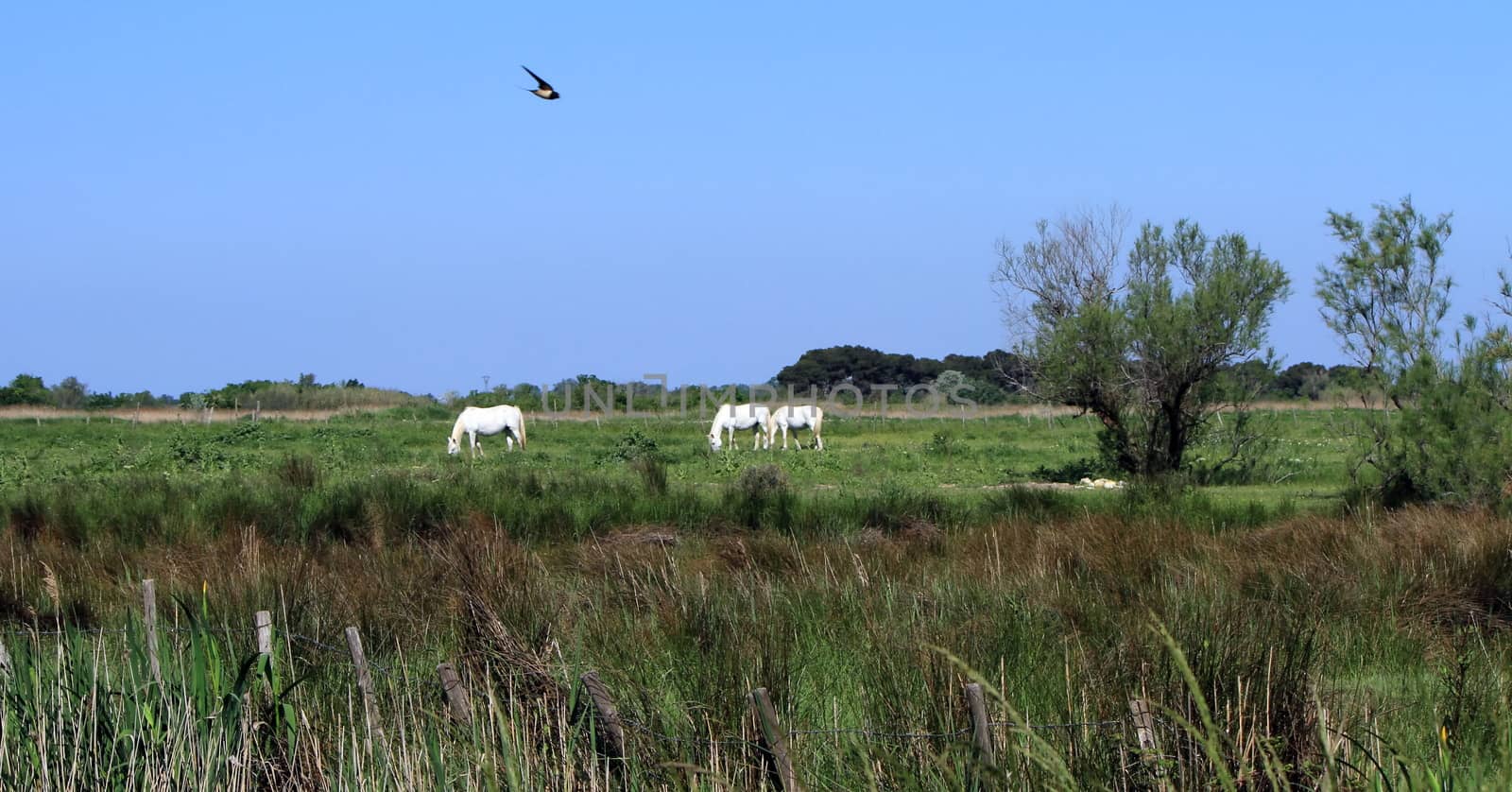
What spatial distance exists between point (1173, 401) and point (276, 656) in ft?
71.8

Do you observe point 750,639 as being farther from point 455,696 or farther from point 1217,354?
point 1217,354

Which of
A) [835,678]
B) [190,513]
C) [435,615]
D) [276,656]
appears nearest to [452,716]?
[276,656]

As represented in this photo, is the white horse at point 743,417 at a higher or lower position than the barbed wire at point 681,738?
higher

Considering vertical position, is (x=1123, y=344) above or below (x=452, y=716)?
above

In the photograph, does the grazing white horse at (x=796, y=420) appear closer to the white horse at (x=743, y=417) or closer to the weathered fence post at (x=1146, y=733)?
the white horse at (x=743, y=417)

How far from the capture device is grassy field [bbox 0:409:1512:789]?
535 centimetres

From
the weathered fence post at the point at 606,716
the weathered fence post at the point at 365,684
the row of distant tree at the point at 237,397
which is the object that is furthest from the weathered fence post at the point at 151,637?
the row of distant tree at the point at 237,397

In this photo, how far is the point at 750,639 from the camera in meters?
6.60

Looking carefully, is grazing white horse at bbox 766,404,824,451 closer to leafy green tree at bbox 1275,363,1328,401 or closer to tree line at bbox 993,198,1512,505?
tree line at bbox 993,198,1512,505

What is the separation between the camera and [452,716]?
20.1 feet

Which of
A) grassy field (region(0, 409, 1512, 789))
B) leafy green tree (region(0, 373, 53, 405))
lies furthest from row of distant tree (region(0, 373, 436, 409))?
grassy field (region(0, 409, 1512, 789))

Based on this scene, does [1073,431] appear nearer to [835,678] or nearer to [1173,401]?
[1173,401]

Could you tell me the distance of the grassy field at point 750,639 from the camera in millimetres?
5348

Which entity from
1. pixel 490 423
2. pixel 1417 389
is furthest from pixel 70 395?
pixel 1417 389
